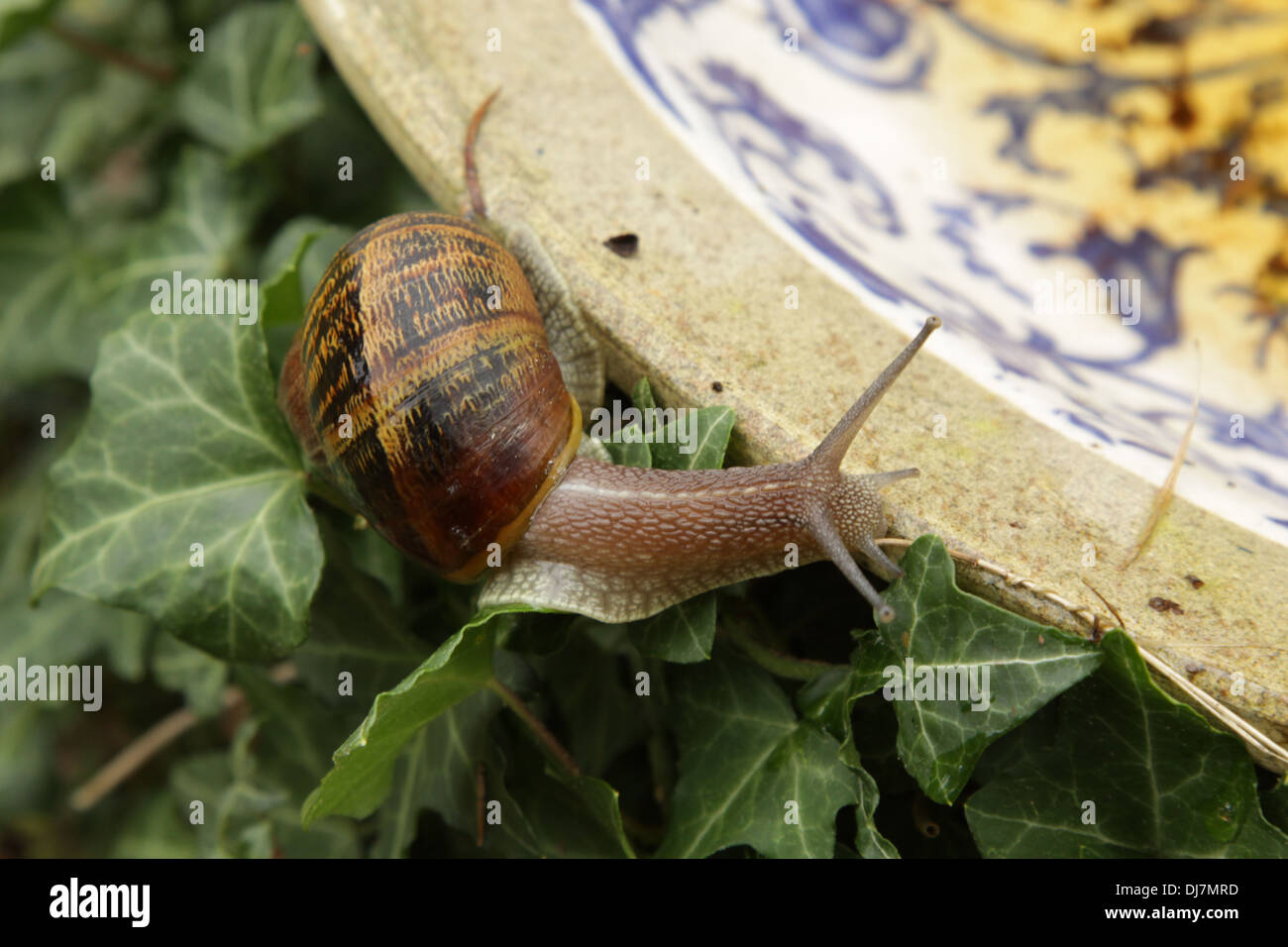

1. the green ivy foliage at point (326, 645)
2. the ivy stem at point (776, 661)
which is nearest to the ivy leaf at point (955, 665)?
the green ivy foliage at point (326, 645)

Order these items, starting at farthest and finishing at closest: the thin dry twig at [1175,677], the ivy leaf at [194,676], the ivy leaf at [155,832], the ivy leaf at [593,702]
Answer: the ivy leaf at [155,832], the ivy leaf at [194,676], the ivy leaf at [593,702], the thin dry twig at [1175,677]

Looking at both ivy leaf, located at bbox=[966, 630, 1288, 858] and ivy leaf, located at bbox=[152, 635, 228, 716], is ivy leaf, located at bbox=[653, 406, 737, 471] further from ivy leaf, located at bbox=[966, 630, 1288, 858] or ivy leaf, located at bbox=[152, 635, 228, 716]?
ivy leaf, located at bbox=[152, 635, 228, 716]

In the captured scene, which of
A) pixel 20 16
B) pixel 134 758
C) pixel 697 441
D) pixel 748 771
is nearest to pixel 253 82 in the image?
pixel 20 16

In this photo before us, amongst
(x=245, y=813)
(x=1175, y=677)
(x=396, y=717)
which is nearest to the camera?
(x=1175, y=677)

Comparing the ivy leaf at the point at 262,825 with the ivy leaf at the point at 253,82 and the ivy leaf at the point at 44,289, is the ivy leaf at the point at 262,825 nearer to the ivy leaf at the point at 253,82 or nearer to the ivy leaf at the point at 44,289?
the ivy leaf at the point at 44,289

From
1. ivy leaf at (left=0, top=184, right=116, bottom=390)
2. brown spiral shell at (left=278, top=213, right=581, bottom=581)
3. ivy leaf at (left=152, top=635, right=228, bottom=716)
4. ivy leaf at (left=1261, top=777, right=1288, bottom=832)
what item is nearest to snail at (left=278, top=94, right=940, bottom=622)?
brown spiral shell at (left=278, top=213, right=581, bottom=581)

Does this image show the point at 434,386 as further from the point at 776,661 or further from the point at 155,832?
the point at 155,832
